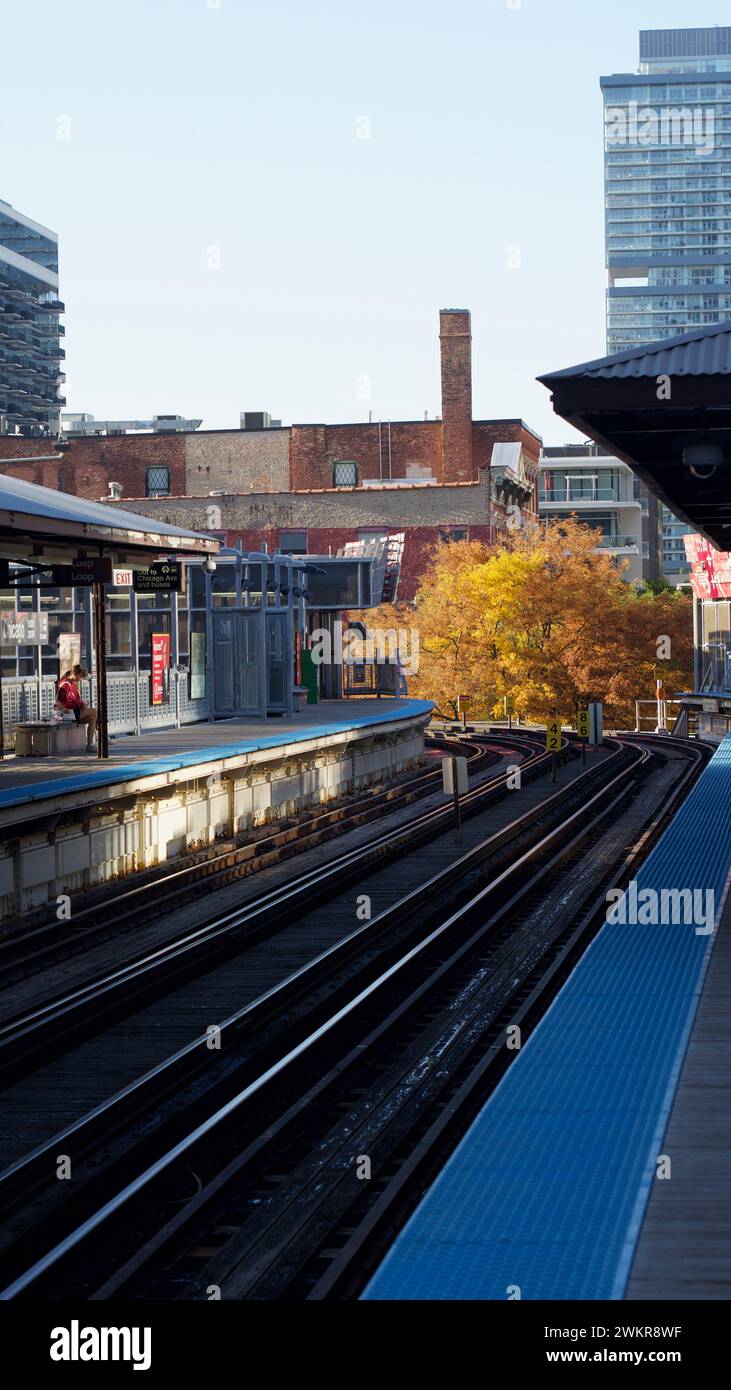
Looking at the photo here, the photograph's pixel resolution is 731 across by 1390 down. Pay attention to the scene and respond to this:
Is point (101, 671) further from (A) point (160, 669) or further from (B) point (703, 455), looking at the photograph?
(B) point (703, 455)

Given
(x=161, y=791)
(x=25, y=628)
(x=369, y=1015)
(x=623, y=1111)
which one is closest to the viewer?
(x=623, y=1111)

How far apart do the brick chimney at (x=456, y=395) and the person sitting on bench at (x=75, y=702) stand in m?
Answer: 57.1

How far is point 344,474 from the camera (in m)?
83.1

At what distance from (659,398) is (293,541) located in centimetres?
6788

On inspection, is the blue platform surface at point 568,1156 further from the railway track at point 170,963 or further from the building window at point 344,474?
the building window at point 344,474

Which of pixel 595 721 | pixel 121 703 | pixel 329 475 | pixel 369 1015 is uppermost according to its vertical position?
pixel 329 475

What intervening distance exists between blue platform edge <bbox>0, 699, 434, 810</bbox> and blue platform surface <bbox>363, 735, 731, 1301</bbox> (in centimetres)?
753

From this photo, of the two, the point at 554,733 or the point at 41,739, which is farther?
the point at 554,733

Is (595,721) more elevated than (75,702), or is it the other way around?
(75,702)

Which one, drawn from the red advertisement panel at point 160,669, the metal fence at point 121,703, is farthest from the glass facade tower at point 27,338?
the red advertisement panel at point 160,669

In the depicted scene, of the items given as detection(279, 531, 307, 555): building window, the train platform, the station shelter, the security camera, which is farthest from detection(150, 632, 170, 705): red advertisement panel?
detection(279, 531, 307, 555): building window

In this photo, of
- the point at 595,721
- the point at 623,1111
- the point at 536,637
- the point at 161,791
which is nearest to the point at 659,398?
the point at 623,1111
